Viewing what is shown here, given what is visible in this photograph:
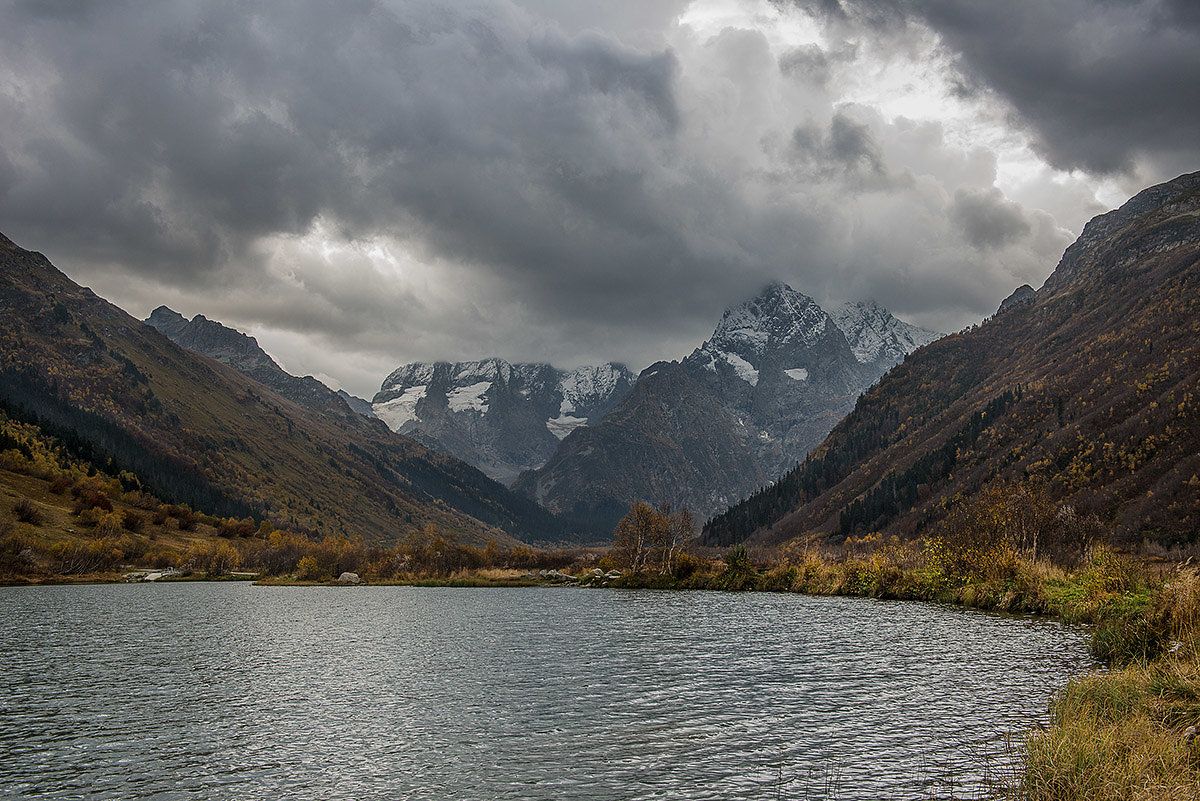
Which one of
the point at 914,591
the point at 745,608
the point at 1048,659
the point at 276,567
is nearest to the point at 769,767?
the point at 1048,659

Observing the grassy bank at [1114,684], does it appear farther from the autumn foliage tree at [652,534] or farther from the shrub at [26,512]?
the shrub at [26,512]

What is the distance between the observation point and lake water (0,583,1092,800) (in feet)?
70.2

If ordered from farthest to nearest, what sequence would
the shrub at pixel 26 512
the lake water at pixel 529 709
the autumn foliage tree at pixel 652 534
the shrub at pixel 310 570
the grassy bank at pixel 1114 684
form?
1. the shrub at pixel 310 570
2. the shrub at pixel 26 512
3. the autumn foliage tree at pixel 652 534
4. the lake water at pixel 529 709
5. the grassy bank at pixel 1114 684

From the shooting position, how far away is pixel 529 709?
31406 millimetres

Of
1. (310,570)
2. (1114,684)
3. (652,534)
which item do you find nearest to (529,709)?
(1114,684)

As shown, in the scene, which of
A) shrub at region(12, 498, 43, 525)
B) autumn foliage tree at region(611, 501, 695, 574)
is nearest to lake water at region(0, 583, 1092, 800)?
autumn foliage tree at region(611, 501, 695, 574)

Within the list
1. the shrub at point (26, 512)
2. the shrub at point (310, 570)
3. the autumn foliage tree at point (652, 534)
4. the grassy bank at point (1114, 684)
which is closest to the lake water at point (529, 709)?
the grassy bank at point (1114, 684)

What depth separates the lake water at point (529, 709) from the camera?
21.4 meters

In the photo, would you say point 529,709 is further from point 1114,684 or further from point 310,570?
point 310,570

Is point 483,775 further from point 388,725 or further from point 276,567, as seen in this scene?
point 276,567

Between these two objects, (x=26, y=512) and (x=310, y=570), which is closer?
(x=26, y=512)

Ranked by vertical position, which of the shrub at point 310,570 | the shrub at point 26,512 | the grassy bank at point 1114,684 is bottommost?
the shrub at point 310,570

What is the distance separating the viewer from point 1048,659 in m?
37.9

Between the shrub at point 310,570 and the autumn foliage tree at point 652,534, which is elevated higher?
the autumn foliage tree at point 652,534
